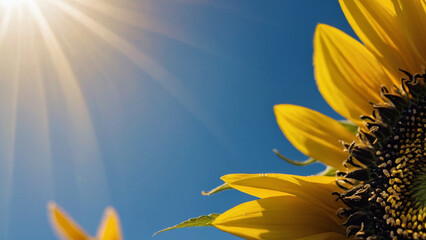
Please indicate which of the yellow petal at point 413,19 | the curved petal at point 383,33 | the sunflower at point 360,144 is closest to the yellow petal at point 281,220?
the sunflower at point 360,144

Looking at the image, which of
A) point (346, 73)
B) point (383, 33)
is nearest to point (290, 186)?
point (346, 73)

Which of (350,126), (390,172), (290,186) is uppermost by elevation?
(350,126)

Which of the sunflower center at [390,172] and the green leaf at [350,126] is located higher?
the green leaf at [350,126]

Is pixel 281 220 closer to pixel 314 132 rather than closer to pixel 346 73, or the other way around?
pixel 314 132

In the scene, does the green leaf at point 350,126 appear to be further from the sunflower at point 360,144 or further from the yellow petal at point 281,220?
the yellow petal at point 281,220

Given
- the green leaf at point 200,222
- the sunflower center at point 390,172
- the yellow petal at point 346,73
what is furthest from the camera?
the yellow petal at point 346,73

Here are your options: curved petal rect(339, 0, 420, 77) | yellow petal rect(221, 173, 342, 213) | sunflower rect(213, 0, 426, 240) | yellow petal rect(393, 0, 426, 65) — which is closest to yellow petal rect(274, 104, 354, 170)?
sunflower rect(213, 0, 426, 240)

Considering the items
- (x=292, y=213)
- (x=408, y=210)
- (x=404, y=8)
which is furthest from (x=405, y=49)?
(x=292, y=213)
